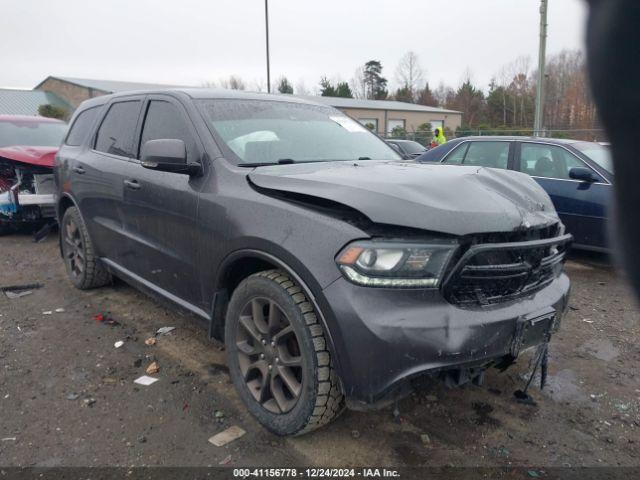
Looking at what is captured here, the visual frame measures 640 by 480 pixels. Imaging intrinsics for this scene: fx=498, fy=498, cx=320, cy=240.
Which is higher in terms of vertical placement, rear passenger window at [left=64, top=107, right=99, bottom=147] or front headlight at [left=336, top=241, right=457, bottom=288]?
rear passenger window at [left=64, top=107, right=99, bottom=147]

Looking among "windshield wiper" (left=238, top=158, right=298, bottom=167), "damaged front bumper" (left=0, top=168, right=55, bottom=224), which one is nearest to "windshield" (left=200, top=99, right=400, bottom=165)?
"windshield wiper" (left=238, top=158, right=298, bottom=167)

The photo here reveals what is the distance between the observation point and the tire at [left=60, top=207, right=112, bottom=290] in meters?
4.70

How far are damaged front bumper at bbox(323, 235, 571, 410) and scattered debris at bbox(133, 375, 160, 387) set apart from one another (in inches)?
63.4

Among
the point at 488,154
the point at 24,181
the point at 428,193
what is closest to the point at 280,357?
the point at 428,193

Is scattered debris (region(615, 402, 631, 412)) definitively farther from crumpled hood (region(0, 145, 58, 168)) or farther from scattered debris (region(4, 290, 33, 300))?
crumpled hood (region(0, 145, 58, 168))

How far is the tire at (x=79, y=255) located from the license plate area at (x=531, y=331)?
3753 mm

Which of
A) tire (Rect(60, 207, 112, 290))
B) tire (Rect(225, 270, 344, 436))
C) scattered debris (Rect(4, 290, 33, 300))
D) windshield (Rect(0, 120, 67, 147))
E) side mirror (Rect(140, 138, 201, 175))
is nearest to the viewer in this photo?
tire (Rect(225, 270, 344, 436))

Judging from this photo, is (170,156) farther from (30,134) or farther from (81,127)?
(30,134)

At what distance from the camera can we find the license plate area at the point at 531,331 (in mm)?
2287

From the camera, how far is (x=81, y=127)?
4965 millimetres

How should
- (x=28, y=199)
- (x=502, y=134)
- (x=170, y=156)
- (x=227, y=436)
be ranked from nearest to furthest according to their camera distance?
(x=227, y=436) < (x=170, y=156) < (x=28, y=199) < (x=502, y=134)

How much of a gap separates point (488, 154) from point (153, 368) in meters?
5.41

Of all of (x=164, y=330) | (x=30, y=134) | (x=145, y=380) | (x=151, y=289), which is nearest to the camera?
(x=145, y=380)

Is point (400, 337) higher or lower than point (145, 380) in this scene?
higher
